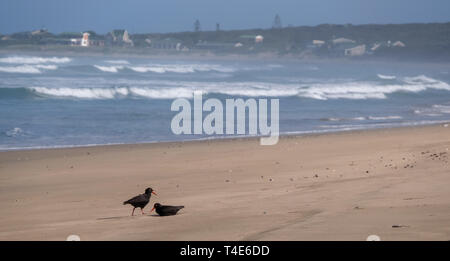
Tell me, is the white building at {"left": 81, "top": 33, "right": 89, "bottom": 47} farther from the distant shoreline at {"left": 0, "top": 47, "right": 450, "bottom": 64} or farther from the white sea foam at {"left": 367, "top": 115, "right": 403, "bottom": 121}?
the white sea foam at {"left": 367, "top": 115, "right": 403, "bottom": 121}

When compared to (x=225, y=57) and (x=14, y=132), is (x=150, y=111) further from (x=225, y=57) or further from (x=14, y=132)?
(x=225, y=57)

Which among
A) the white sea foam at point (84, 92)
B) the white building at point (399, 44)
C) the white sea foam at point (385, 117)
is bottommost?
the white sea foam at point (385, 117)

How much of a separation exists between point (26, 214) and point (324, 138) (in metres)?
8.74

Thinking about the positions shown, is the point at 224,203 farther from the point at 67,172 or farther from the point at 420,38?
the point at 420,38

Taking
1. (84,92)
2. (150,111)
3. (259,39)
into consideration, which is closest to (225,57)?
(259,39)

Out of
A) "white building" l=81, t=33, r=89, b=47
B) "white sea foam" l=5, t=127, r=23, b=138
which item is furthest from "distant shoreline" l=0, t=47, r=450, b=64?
"white sea foam" l=5, t=127, r=23, b=138

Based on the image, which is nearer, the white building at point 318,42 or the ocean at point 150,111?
the ocean at point 150,111

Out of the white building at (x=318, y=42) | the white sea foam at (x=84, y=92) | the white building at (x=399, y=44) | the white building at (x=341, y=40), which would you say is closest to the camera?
the white sea foam at (x=84, y=92)

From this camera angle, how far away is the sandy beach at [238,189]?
236 inches

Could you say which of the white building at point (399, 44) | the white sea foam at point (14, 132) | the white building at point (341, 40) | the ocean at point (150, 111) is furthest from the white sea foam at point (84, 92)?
the white building at point (341, 40)

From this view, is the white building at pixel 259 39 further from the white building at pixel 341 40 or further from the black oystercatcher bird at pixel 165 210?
the black oystercatcher bird at pixel 165 210

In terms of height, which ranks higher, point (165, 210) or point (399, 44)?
point (399, 44)

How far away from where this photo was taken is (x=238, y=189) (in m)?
8.73
